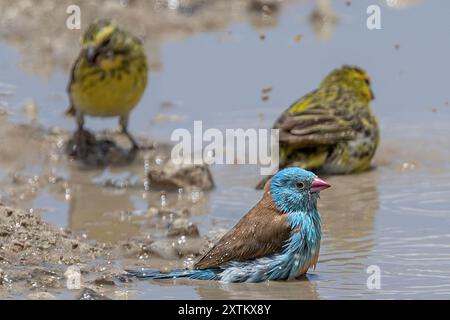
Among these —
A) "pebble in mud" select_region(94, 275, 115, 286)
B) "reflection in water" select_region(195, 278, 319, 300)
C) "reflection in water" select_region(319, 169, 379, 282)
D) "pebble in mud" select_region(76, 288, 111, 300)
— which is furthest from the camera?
"reflection in water" select_region(319, 169, 379, 282)

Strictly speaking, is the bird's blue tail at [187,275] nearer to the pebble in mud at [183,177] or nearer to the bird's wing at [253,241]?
the bird's wing at [253,241]

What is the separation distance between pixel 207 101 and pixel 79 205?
2.76 m

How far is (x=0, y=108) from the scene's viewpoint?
37.6 feet

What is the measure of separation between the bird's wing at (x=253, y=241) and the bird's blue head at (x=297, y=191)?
0.07m

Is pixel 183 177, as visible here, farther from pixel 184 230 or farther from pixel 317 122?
pixel 184 230

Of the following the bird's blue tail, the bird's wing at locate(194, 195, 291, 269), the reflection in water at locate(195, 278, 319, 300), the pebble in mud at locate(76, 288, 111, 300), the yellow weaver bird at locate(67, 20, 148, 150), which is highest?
the yellow weaver bird at locate(67, 20, 148, 150)

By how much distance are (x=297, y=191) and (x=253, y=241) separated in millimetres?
362

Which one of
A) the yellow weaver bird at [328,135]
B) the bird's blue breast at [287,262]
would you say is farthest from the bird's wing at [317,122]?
the bird's blue breast at [287,262]

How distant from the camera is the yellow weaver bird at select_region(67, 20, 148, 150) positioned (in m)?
11.1

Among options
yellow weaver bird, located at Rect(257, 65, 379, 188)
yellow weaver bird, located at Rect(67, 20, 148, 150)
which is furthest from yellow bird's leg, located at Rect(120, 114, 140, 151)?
yellow weaver bird, located at Rect(257, 65, 379, 188)

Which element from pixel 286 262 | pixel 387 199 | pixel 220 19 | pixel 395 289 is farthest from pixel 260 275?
pixel 220 19

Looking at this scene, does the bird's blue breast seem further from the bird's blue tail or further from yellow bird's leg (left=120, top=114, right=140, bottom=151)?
yellow bird's leg (left=120, top=114, right=140, bottom=151)

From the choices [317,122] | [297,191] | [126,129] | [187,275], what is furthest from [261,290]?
[126,129]

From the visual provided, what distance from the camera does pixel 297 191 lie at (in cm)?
670
